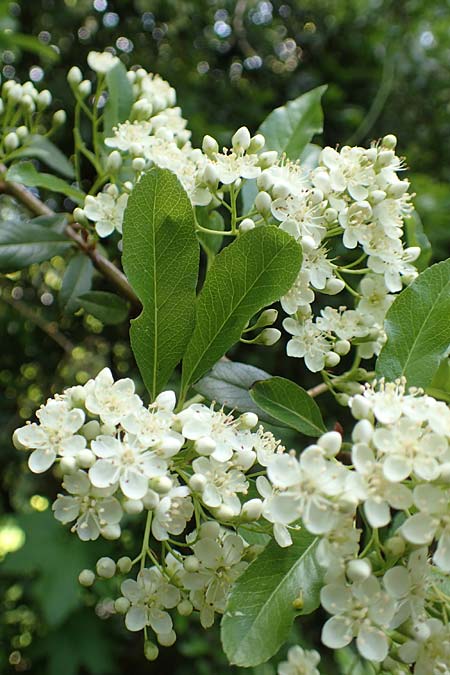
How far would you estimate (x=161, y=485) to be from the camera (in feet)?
2.65

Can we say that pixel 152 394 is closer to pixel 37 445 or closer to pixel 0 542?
pixel 37 445

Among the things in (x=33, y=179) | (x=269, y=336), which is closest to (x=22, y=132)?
(x=33, y=179)

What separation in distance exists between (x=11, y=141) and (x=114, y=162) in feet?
0.84

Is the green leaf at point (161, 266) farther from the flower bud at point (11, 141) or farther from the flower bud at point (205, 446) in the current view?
the flower bud at point (11, 141)

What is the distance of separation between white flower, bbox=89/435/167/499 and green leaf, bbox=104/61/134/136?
2.59ft

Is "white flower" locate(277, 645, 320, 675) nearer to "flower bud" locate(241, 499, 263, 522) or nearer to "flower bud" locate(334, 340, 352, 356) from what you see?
"flower bud" locate(241, 499, 263, 522)

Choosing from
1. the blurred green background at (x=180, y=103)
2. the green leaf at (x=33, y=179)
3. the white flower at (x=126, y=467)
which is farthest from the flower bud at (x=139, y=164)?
the blurred green background at (x=180, y=103)

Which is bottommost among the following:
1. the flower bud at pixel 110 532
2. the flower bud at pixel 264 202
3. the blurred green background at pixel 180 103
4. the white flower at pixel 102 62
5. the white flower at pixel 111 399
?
the blurred green background at pixel 180 103

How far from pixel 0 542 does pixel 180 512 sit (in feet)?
9.54

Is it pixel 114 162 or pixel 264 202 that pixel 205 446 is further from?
pixel 114 162

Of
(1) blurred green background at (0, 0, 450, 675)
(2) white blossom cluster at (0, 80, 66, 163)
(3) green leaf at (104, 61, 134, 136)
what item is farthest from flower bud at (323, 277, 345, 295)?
(1) blurred green background at (0, 0, 450, 675)

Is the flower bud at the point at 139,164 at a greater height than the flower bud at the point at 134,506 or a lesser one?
greater

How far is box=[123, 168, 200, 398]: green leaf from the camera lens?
0.96 meters

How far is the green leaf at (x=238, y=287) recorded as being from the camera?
0.96 m
